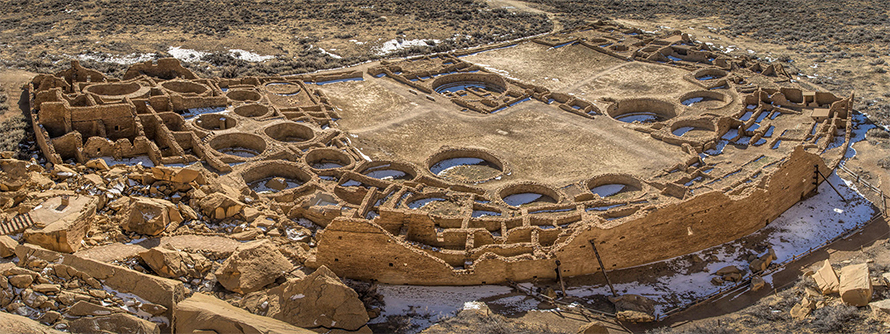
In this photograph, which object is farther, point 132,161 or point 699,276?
point 132,161

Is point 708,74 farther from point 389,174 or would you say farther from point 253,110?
point 253,110

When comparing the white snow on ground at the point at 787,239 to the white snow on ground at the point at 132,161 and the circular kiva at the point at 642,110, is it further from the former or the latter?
the white snow on ground at the point at 132,161

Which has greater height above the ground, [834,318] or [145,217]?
[834,318]

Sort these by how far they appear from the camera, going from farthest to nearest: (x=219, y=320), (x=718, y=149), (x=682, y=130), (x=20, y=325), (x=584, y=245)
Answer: (x=682, y=130)
(x=718, y=149)
(x=584, y=245)
(x=219, y=320)
(x=20, y=325)

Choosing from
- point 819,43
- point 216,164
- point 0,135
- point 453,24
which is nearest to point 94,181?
point 216,164

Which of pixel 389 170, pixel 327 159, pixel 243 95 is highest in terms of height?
pixel 389 170

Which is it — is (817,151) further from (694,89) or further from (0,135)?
(0,135)

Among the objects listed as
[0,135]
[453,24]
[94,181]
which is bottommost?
[453,24]

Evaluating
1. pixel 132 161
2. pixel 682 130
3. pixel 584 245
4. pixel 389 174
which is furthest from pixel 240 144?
pixel 682 130
